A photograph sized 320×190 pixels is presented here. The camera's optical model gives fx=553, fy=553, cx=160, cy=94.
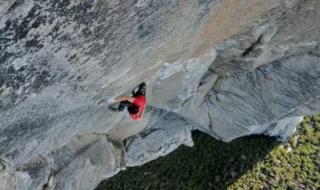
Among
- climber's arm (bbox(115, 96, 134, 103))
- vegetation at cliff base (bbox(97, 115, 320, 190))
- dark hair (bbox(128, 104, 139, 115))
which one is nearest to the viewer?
climber's arm (bbox(115, 96, 134, 103))

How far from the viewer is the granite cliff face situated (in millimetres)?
4773

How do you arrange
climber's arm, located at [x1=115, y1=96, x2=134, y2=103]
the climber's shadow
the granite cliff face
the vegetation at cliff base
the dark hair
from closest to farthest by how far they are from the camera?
1. the granite cliff face
2. climber's arm, located at [x1=115, y1=96, x2=134, y2=103]
3. the dark hair
4. the climber's shadow
5. the vegetation at cliff base

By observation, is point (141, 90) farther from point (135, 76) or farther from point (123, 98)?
point (135, 76)

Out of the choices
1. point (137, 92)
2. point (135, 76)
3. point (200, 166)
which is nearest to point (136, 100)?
point (137, 92)

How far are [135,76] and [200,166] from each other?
6.25 metres

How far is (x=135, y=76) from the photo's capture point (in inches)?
277

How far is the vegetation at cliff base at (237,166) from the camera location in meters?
12.2

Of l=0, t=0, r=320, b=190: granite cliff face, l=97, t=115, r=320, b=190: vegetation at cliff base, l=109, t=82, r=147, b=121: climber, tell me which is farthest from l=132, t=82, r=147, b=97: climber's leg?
l=97, t=115, r=320, b=190: vegetation at cliff base

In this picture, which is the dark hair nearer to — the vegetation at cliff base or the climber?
the climber

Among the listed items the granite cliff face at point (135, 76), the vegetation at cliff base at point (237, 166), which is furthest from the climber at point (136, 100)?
the vegetation at cliff base at point (237, 166)

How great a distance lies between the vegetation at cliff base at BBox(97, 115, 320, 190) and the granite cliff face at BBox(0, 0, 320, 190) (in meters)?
0.81

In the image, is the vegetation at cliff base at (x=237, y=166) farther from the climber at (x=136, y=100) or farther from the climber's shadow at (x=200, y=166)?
the climber at (x=136, y=100)

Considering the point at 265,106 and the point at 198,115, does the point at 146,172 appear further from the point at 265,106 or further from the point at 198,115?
the point at 265,106

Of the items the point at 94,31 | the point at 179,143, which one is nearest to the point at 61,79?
the point at 94,31
